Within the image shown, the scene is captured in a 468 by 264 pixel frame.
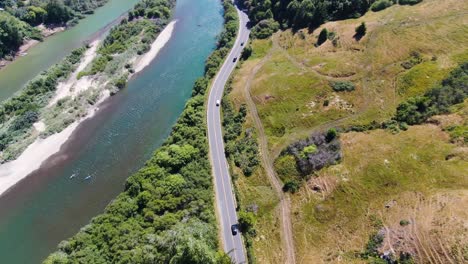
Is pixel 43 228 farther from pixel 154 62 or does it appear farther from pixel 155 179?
A: pixel 154 62

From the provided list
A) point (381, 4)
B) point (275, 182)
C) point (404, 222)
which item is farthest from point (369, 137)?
point (381, 4)

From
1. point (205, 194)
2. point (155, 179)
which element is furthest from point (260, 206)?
point (155, 179)

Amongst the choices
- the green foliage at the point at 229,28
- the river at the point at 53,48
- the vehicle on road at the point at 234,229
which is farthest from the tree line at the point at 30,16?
the vehicle on road at the point at 234,229

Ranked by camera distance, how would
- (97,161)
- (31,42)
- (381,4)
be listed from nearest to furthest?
(97,161) → (381,4) → (31,42)

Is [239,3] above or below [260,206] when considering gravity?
above

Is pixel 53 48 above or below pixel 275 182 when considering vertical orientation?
above

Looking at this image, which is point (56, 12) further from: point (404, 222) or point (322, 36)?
point (404, 222)
